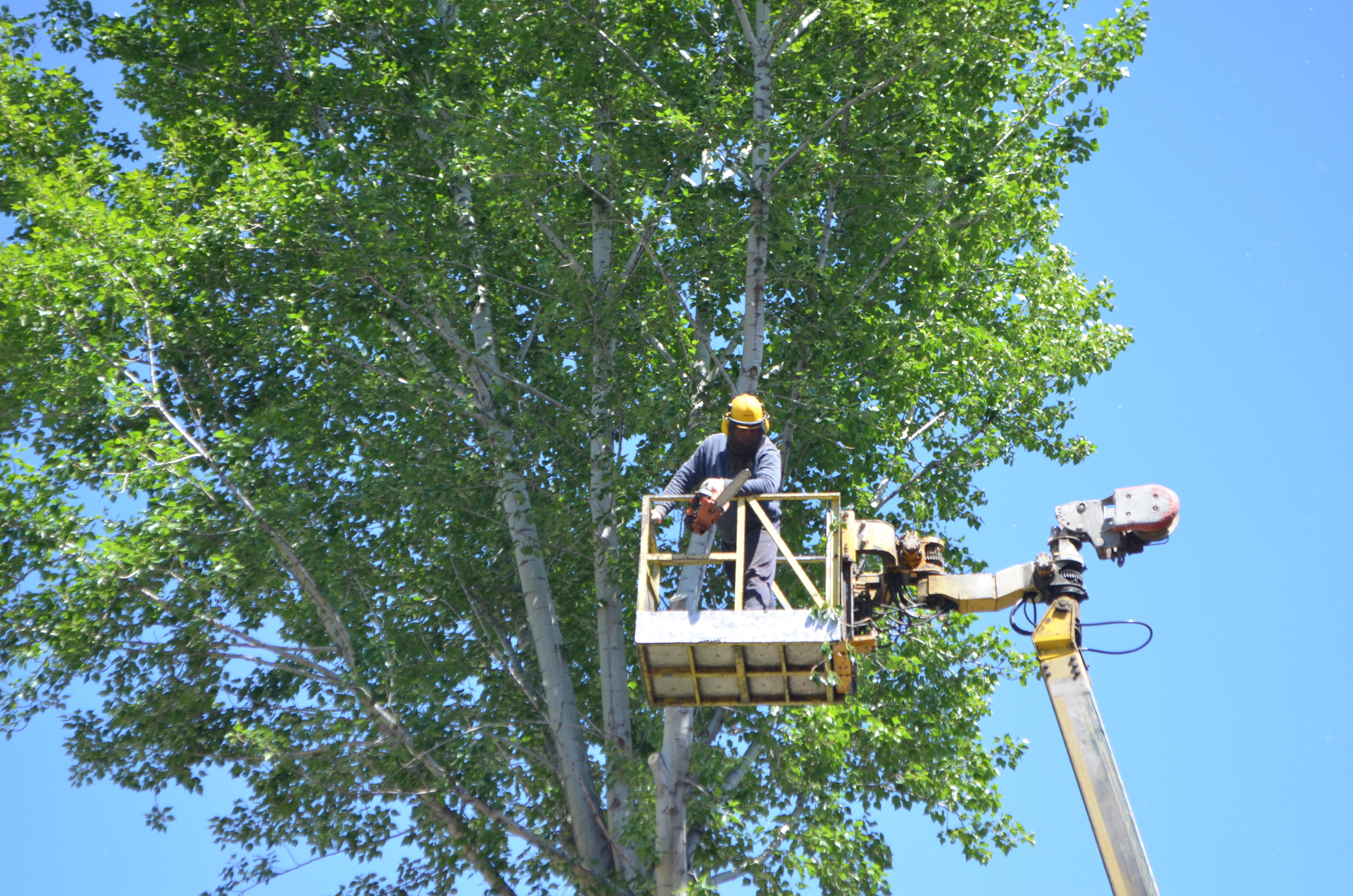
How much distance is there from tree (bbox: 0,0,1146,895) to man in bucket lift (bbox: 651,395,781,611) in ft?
10.5

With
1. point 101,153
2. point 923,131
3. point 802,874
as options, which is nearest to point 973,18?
point 923,131

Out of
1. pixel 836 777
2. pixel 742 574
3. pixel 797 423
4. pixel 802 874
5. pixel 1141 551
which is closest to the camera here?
pixel 1141 551

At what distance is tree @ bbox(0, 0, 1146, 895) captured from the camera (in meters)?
14.2

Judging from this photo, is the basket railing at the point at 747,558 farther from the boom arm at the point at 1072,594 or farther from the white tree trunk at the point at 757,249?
the white tree trunk at the point at 757,249

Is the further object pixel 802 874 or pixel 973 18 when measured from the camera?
pixel 973 18

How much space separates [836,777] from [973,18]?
8013 millimetres

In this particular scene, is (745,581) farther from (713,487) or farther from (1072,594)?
(1072,594)

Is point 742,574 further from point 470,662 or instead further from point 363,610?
point 470,662

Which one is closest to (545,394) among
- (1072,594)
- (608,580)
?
(608,580)

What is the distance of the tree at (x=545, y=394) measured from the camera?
1418cm

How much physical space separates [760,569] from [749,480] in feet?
2.13

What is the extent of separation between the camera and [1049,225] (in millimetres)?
16922

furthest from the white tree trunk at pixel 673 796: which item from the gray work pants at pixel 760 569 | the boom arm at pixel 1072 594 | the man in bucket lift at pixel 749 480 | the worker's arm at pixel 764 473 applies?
the boom arm at pixel 1072 594

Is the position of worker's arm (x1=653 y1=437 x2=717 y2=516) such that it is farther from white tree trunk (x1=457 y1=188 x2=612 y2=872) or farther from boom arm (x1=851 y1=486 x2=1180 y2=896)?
white tree trunk (x1=457 y1=188 x2=612 y2=872)
